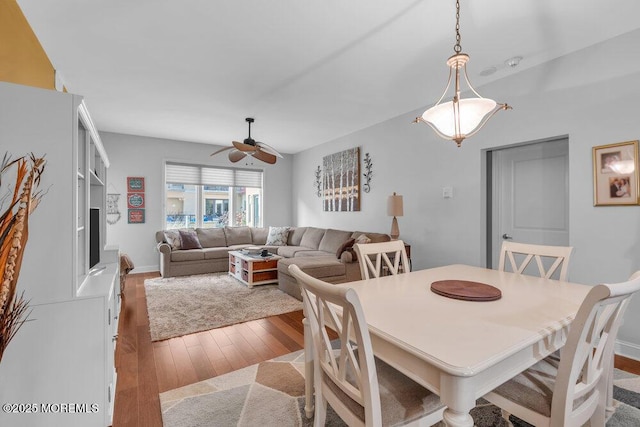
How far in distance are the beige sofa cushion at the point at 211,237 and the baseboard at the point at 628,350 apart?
18.7ft

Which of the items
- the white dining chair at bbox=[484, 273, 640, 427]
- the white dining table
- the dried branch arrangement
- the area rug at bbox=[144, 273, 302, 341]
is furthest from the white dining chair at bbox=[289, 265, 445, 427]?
the area rug at bbox=[144, 273, 302, 341]

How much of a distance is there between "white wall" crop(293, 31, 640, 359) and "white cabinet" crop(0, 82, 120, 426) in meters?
3.23

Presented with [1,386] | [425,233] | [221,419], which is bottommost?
[221,419]

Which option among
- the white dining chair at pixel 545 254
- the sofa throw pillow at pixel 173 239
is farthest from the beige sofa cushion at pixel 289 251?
the white dining chair at pixel 545 254

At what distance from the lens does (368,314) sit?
126cm

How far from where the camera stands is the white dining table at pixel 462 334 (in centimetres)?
89

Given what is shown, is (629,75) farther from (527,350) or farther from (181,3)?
(181,3)

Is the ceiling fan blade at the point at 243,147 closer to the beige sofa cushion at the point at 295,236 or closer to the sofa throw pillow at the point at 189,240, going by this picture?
the sofa throw pillow at the point at 189,240

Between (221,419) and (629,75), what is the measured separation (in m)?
3.79

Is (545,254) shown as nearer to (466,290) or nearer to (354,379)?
(466,290)

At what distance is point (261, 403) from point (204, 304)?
2097 mm

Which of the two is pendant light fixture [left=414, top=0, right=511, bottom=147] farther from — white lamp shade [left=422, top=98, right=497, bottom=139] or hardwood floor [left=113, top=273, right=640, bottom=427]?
hardwood floor [left=113, top=273, right=640, bottom=427]

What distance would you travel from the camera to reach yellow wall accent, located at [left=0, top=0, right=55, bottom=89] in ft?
5.95

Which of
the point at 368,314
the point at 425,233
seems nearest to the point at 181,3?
the point at 368,314
